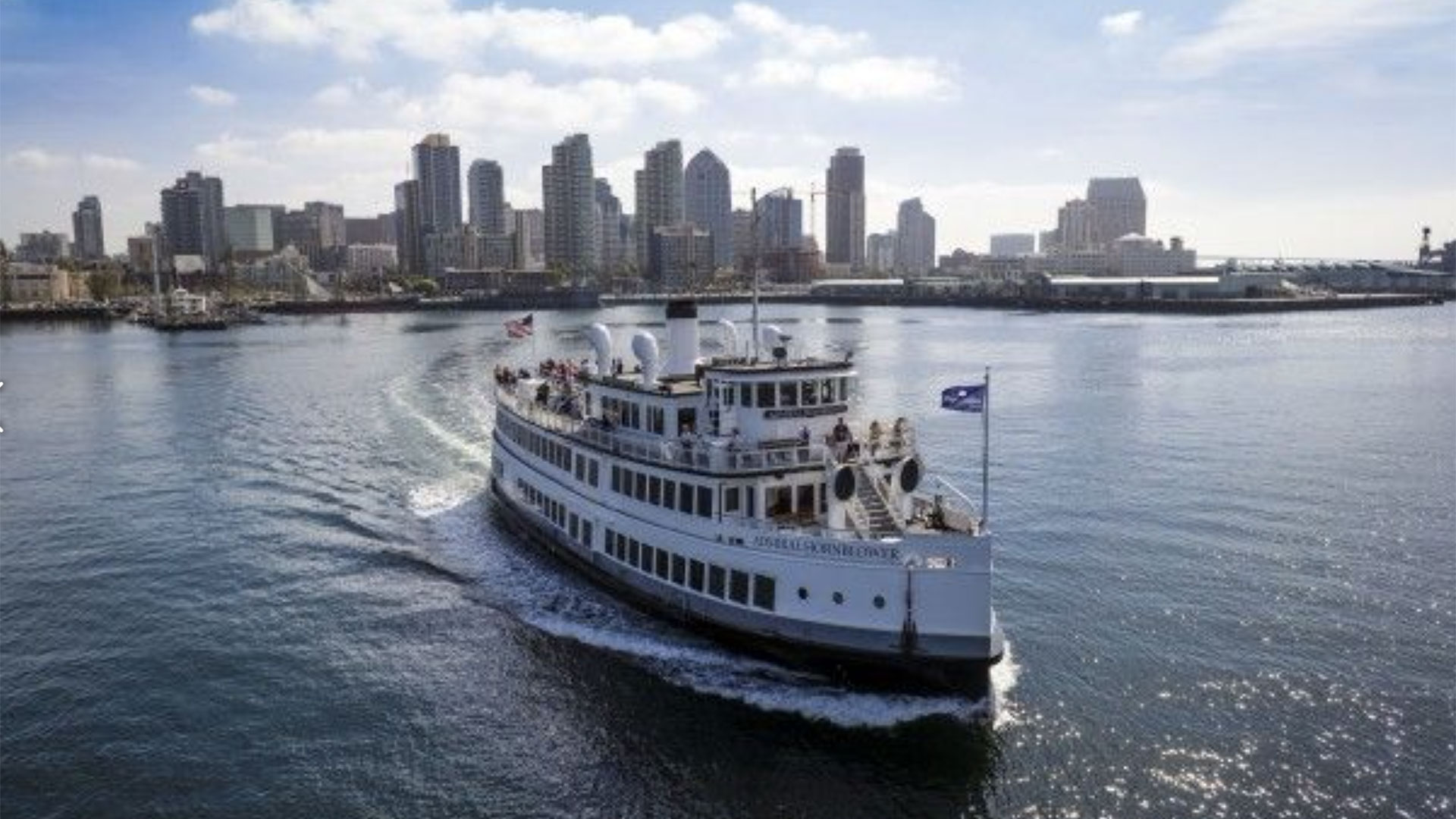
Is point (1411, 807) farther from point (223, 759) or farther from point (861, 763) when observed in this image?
point (223, 759)

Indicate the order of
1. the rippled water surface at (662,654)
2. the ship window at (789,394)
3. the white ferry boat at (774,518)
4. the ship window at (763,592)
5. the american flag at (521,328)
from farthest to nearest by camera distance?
the american flag at (521,328) < the ship window at (789,394) < the ship window at (763,592) < the white ferry boat at (774,518) < the rippled water surface at (662,654)

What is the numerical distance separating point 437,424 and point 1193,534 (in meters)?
46.6

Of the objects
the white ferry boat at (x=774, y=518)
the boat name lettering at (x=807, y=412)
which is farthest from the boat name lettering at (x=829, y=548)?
the boat name lettering at (x=807, y=412)

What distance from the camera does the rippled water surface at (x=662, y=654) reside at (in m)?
23.7

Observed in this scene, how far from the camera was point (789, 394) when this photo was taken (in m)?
30.9

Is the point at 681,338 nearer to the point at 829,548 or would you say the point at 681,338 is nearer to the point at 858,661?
the point at 829,548

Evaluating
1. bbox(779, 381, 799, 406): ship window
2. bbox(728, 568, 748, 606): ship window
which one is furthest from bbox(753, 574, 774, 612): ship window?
bbox(779, 381, 799, 406): ship window

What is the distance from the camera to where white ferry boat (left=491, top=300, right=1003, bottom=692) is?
2608 centimetres

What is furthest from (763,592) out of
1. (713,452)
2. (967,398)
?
(967,398)

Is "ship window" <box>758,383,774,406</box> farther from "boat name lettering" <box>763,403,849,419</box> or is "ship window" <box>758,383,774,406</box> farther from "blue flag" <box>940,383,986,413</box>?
"blue flag" <box>940,383,986,413</box>

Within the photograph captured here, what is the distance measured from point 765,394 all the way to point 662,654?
7.91m

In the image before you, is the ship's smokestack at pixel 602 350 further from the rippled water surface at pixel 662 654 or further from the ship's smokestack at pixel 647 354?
the rippled water surface at pixel 662 654

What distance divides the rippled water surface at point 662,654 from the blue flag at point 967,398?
24.3 feet

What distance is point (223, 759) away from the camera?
25.1 meters
